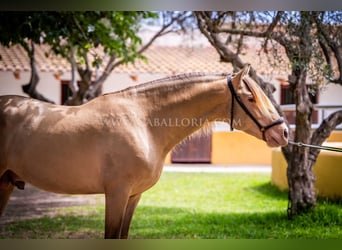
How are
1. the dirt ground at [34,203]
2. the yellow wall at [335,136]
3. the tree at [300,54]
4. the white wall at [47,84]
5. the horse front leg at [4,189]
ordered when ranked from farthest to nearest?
the white wall at [47,84] → the dirt ground at [34,203] → the yellow wall at [335,136] → the tree at [300,54] → the horse front leg at [4,189]

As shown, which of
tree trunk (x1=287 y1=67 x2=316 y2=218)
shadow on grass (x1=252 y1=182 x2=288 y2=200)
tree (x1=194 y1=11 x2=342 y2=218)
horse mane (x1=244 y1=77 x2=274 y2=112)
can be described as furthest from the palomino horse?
shadow on grass (x1=252 y1=182 x2=288 y2=200)

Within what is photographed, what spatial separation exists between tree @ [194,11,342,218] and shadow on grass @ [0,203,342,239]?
240 mm

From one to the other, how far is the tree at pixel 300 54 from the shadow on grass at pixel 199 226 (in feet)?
0.79

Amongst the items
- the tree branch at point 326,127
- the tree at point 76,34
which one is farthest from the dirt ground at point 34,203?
the tree branch at point 326,127

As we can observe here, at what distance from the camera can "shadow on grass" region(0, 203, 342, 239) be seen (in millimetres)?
4215

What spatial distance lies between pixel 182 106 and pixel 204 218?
2188mm

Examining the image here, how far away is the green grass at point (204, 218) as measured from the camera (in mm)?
4281

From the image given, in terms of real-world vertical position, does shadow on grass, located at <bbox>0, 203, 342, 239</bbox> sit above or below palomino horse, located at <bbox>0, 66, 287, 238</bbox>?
below

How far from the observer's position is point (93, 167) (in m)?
3.05

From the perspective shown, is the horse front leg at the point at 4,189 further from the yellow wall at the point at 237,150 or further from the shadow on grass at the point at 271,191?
the yellow wall at the point at 237,150

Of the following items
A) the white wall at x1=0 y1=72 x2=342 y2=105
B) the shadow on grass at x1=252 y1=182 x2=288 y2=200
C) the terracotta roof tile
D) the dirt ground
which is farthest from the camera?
the terracotta roof tile

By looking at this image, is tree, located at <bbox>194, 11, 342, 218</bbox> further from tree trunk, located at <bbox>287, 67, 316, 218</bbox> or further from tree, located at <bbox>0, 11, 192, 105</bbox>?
tree, located at <bbox>0, 11, 192, 105</bbox>

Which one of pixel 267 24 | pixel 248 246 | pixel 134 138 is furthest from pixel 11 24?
pixel 248 246
